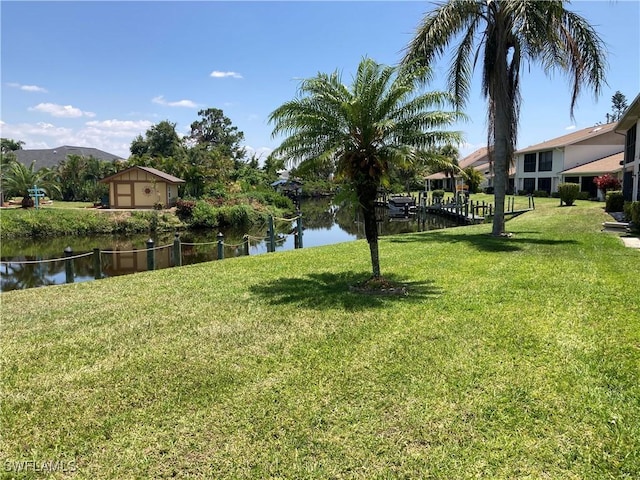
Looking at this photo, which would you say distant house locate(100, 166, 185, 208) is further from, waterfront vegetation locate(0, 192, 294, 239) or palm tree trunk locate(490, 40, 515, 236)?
palm tree trunk locate(490, 40, 515, 236)

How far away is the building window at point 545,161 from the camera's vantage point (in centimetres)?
4456

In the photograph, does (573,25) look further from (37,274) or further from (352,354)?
(37,274)

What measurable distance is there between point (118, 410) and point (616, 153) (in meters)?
47.6

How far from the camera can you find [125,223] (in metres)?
32.6

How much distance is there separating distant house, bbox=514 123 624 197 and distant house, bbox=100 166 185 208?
3519 cm

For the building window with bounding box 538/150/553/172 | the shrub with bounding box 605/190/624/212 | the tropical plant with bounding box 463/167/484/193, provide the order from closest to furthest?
the shrub with bounding box 605/190/624/212 < the building window with bounding box 538/150/553/172 < the tropical plant with bounding box 463/167/484/193

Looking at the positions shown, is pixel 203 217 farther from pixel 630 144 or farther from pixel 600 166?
pixel 600 166

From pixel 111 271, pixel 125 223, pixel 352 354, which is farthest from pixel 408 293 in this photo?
pixel 125 223

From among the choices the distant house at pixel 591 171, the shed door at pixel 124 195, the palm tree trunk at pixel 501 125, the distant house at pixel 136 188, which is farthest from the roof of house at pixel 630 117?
the shed door at pixel 124 195

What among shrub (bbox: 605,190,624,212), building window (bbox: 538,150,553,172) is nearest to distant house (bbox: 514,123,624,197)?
building window (bbox: 538,150,553,172)

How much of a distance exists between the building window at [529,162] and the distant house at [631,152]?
22536 millimetres

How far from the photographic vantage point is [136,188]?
36344 millimetres

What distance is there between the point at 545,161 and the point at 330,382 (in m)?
48.0

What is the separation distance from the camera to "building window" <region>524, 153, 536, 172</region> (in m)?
47.7
